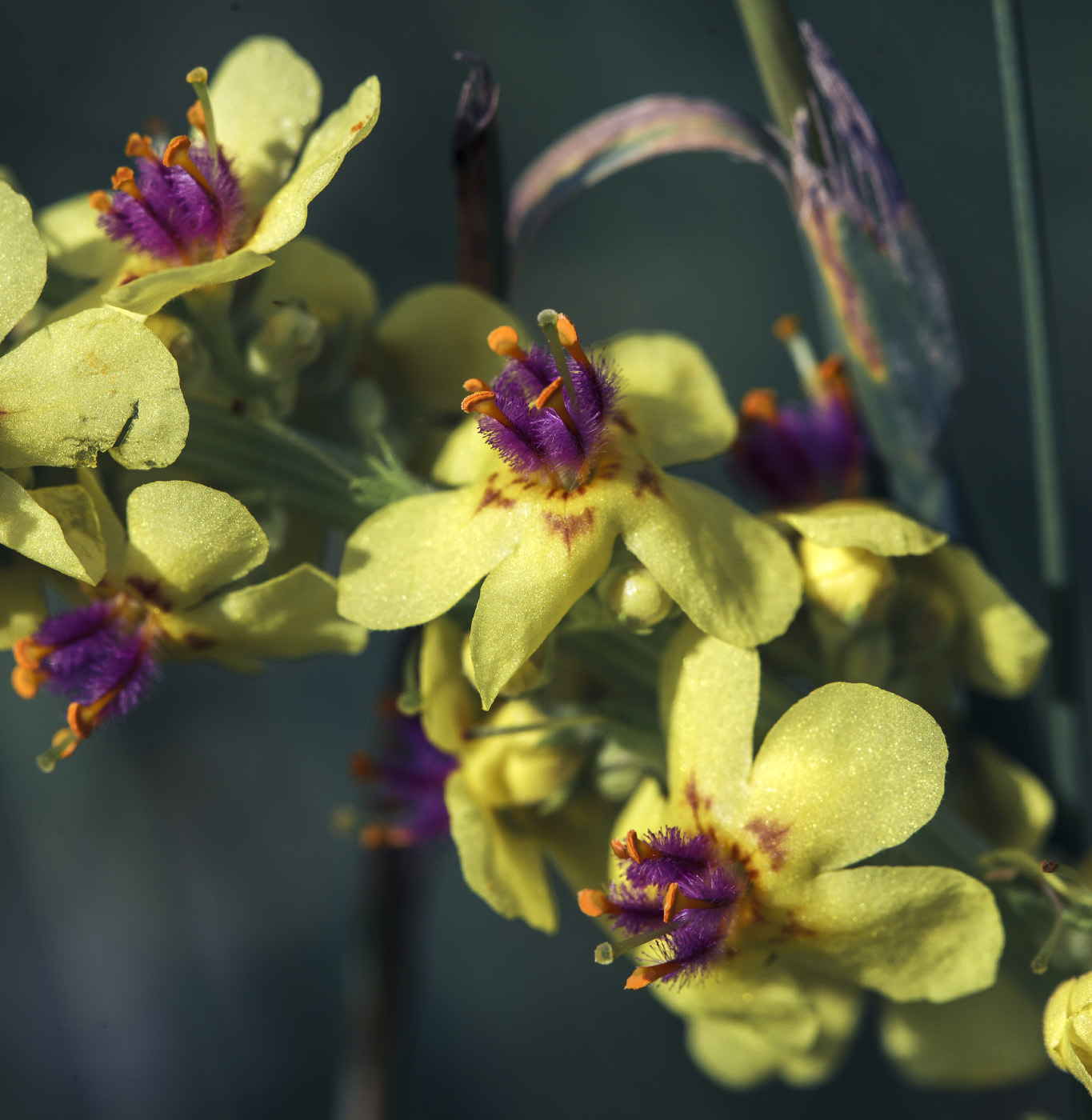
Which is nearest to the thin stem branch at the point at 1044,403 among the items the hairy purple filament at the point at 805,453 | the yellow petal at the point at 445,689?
the hairy purple filament at the point at 805,453

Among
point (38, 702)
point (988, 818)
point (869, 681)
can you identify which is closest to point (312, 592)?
point (869, 681)

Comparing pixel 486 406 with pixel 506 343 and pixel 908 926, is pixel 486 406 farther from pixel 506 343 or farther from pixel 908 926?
pixel 908 926

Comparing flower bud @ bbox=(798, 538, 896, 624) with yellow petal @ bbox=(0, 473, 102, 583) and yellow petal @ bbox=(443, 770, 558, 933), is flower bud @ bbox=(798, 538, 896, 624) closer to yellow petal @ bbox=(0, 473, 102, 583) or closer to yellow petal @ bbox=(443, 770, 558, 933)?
yellow petal @ bbox=(443, 770, 558, 933)

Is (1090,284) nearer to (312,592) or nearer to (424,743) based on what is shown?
(424,743)

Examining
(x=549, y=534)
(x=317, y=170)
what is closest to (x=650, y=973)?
(x=549, y=534)

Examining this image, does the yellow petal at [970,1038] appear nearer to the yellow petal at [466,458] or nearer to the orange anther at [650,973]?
the orange anther at [650,973]
